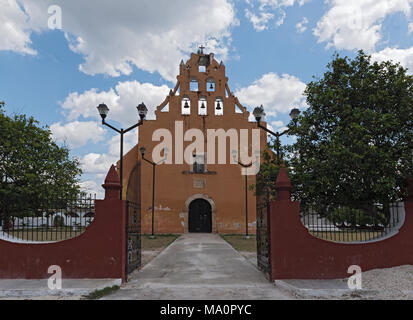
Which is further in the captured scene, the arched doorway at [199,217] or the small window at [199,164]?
the small window at [199,164]

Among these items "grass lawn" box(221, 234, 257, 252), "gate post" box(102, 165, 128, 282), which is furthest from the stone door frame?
"gate post" box(102, 165, 128, 282)

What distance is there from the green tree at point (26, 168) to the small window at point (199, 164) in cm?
819

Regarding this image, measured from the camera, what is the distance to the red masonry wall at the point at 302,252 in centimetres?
733

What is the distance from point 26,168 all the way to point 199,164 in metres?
11.0

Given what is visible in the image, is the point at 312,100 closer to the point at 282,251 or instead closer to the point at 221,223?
the point at 282,251

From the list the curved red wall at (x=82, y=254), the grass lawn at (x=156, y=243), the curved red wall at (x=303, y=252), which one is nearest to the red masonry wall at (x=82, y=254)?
the curved red wall at (x=82, y=254)

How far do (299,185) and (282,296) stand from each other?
3.96 metres

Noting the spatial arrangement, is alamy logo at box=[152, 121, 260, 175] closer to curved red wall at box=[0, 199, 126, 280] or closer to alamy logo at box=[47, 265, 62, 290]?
curved red wall at box=[0, 199, 126, 280]

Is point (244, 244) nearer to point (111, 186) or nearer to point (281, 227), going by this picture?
point (281, 227)

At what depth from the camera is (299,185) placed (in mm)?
9461

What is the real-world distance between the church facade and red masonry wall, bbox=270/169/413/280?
15015 mm

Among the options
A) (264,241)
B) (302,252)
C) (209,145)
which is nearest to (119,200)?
(264,241)

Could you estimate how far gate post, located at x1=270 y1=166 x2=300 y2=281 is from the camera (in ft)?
24.0

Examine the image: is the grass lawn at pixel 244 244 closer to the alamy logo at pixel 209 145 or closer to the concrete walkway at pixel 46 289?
the alamy logo at pixel 209 145
